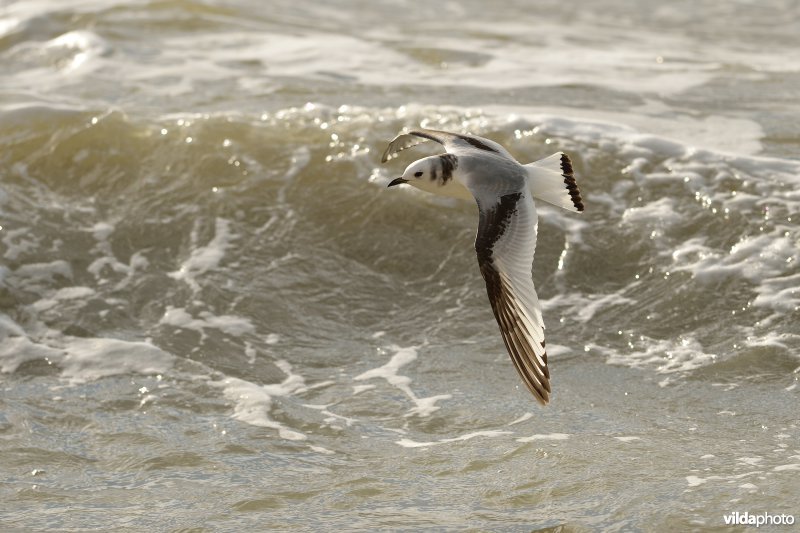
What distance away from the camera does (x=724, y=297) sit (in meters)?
6.66

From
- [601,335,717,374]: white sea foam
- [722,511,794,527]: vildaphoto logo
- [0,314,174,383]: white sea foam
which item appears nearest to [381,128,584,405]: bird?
[722,511,794,527]: vildaphoto logo

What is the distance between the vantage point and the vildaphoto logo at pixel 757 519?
441cm

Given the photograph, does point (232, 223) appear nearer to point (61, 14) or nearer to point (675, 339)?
point (675, 339)

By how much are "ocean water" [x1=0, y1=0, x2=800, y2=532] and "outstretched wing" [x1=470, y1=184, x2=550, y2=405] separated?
0.48 metres

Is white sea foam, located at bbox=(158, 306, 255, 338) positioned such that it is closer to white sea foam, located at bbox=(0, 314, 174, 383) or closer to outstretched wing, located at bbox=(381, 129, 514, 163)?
white sea foam, located at bbox=(0, 314, 174, 383)

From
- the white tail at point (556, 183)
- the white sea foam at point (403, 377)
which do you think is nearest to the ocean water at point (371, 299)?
the white sea foam at point (403, 377)

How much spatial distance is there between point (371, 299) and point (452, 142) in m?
1.29

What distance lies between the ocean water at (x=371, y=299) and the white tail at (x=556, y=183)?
97 cm

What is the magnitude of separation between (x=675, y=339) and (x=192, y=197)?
132 inches

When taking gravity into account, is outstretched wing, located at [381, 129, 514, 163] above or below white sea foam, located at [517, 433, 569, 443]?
above

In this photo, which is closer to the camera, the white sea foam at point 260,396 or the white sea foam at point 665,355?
the white sea foam at point 260,396

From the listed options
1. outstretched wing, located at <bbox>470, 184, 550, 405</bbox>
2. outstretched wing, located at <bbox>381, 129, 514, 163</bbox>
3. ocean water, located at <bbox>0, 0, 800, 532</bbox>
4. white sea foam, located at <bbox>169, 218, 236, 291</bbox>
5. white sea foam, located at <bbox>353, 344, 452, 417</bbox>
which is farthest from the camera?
white sea foam, located at <bbox>169, 218, 236, 291</bbox>

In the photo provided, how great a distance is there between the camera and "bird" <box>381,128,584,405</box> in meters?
4.87

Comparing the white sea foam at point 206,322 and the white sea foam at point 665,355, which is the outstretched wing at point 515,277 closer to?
the white sea foam at point 665,355
